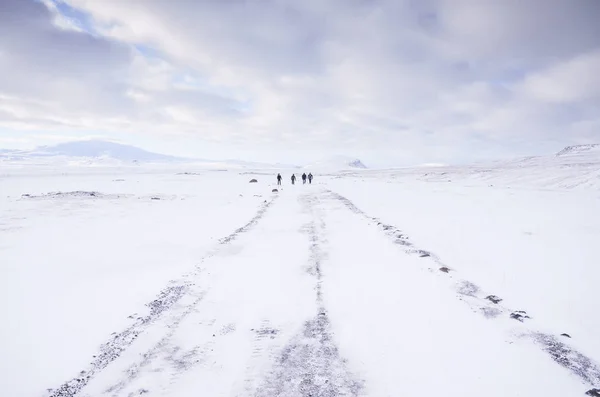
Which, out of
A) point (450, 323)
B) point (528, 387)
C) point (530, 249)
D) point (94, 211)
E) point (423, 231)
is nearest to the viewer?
point (528, 387)

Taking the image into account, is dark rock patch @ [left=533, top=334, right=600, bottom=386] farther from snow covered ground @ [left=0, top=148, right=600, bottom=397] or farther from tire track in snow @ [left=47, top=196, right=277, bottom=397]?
tire track in snow @ [left=47, top=196, right=277, bottom=397]

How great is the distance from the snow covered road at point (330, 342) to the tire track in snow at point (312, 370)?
0.05 ft

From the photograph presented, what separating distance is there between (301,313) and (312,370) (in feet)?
5.48

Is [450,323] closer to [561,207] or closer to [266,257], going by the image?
[266,257]

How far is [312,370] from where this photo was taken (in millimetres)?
4215

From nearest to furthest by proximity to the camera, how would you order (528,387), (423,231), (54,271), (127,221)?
(528,387), (54,271), (423,231), (127,221)

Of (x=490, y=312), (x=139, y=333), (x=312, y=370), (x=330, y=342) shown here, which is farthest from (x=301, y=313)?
(x=490, y=312)

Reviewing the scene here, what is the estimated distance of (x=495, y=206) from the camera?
2100 cm

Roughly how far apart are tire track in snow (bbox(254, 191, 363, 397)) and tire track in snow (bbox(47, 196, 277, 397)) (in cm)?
176

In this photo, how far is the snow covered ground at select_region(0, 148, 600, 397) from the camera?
13.5 feet

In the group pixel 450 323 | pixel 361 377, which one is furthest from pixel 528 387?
pixel 361 377

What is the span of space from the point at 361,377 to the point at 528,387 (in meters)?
1.94

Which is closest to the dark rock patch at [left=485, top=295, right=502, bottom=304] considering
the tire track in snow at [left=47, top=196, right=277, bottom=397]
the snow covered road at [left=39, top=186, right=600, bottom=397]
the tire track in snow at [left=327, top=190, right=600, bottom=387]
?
the tire track in snow at [left=327, top=190, right=600, bottom=387]

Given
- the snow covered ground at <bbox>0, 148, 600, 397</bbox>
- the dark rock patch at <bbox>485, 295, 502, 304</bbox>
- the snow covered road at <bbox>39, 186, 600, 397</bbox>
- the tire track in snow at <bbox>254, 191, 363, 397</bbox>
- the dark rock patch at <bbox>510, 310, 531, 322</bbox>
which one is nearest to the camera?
the tire track in snow at <bbox>254, 191, 363, 397</bbox>
